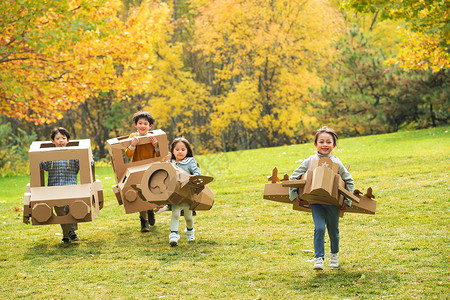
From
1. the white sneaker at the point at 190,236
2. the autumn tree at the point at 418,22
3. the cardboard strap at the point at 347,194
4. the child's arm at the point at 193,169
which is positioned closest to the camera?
the cardboard strap at the point at 347,194

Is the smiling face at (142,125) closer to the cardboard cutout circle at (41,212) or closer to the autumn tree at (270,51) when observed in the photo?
the cardboard cutout circle at (41,212)

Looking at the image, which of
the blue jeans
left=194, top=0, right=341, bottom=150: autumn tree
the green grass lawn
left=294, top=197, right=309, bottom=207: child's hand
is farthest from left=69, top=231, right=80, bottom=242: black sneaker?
left=194, top=0, right=341, bottom=150: autumn tree

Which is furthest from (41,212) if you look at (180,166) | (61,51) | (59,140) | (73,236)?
(61,51)

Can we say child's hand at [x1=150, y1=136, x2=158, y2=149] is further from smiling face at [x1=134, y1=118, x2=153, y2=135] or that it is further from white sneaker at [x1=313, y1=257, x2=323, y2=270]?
white sneaker at [x1=313, y1=257, x2=323, y2=270]

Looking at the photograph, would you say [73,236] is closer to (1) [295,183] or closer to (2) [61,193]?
(2) [61,193]

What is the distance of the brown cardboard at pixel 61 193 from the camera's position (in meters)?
7.04

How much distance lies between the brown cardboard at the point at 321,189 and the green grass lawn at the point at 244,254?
65cm

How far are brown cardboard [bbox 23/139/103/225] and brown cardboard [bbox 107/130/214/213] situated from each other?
14.4 inches

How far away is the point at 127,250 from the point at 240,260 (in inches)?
61.6

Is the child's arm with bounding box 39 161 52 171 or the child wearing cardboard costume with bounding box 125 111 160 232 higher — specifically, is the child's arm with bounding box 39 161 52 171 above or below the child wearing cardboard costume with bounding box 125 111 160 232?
below

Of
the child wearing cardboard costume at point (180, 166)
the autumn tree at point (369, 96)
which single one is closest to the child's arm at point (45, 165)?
the child wearing cardboard costume at point (180, 166)

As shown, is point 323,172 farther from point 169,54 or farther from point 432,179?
point 169,54

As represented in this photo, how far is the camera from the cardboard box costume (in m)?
5.32

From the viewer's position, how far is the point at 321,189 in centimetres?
526
